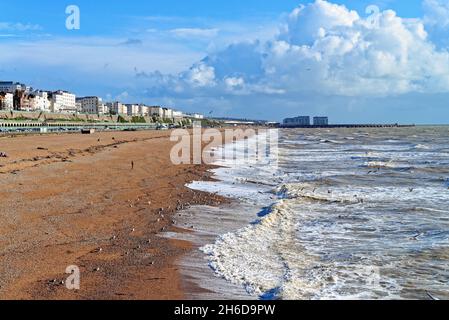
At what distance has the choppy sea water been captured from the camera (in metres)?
7.11

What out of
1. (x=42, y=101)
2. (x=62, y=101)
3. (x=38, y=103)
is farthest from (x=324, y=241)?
(x=62, y=101)

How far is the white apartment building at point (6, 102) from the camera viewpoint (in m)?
110

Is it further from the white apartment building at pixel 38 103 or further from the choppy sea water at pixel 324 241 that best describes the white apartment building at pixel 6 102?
the choppy sea water at pixel 324 241

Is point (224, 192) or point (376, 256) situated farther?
point (224, 192)

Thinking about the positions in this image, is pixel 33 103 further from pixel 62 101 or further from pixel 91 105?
pixel 91 105

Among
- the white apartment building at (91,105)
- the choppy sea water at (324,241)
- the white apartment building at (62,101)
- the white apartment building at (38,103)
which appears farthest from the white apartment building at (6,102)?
the choppy sea water at (324,241)

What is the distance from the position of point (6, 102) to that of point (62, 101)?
186 ft

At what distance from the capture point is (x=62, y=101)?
171m
